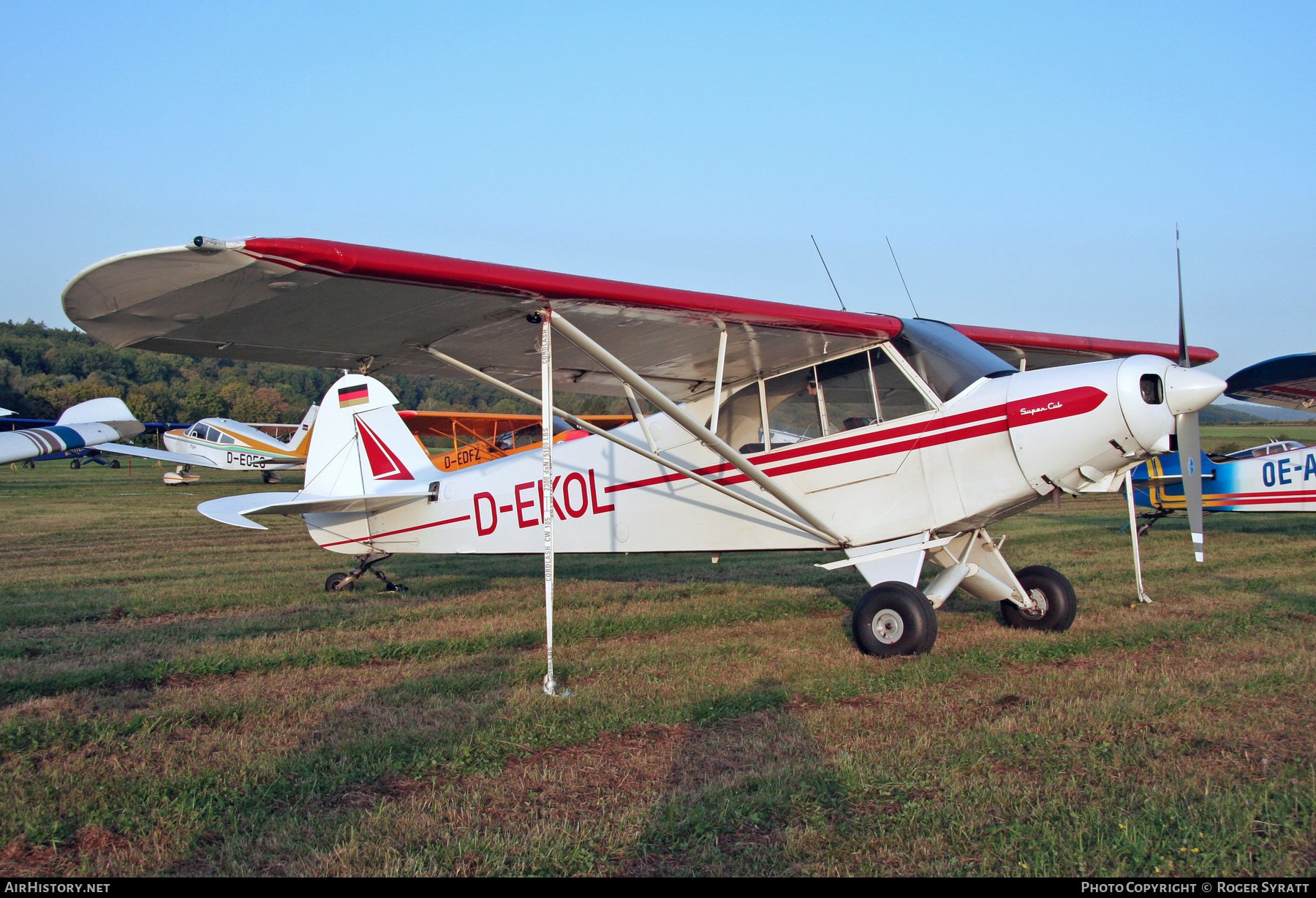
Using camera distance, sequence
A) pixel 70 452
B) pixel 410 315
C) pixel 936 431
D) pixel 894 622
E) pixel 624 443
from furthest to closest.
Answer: pixel 70 452
pixel 624 443
pixel 936 431
pixel 894 622
pixel 410 315

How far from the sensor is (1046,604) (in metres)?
6.14

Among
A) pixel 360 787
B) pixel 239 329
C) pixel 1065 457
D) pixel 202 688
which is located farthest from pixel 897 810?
pixel 239 329

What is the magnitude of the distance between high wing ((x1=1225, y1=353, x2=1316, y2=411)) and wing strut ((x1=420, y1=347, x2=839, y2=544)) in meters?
2.96

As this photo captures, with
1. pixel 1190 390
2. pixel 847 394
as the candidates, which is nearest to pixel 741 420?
pixel 847 394

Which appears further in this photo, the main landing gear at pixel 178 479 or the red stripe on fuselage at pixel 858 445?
the main landing gear at pixel 178 479

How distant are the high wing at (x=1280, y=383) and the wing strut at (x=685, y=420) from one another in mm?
2898

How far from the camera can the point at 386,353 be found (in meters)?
5.57

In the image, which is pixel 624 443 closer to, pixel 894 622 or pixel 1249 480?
pixel 894 622

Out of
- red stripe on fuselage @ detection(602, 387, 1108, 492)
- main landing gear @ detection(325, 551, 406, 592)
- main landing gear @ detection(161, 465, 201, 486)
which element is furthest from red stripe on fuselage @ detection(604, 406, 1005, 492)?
main landing gear @ detection(161, 465, 201, 486)

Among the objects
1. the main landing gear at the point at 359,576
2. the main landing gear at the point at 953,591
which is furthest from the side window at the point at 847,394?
the main landing gear at the point at 359,576

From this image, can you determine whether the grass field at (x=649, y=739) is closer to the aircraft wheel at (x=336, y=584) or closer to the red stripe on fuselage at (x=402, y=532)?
the aircraft wheel at (x=336, y=584)

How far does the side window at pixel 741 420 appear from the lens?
652cm

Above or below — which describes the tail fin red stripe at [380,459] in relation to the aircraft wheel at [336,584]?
above

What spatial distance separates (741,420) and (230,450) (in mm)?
Result: 30266
